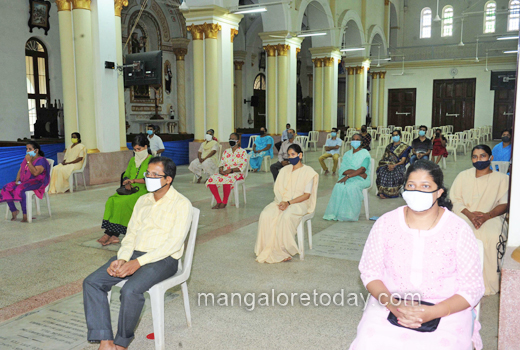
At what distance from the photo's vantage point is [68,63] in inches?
366

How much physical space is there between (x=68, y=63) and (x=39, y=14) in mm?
5839

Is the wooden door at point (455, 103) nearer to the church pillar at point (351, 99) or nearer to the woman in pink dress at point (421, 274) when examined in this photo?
the church pillar at point (351, 99)

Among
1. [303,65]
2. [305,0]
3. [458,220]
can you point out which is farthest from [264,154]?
[303,65]

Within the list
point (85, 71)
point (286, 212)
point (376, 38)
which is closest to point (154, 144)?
point (85, 71)

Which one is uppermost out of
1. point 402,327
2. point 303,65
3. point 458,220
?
point 303,65

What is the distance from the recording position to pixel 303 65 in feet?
90.6

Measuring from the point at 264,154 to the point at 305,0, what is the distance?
→ 710 centimetres

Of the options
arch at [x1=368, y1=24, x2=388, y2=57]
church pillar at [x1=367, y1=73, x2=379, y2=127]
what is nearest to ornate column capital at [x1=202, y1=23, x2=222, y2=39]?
arch at [x1=368, y1=24, x2=388, y2=57]

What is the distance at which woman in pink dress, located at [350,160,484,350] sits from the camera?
210 cm

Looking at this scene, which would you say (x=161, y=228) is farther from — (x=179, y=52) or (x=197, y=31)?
(x=179, y=52)

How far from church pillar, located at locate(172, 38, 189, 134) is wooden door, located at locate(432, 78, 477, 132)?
46.3ft

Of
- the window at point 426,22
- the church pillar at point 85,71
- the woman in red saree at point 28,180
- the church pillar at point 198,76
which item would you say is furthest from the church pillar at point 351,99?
the woman in red saree at point 28,180

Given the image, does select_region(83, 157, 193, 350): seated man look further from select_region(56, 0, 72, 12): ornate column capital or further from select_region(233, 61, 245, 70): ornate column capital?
select_region(233, 61, 245, 70): ornate column capital

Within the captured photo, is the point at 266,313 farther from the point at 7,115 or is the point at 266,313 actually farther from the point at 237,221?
the point at 7,115
